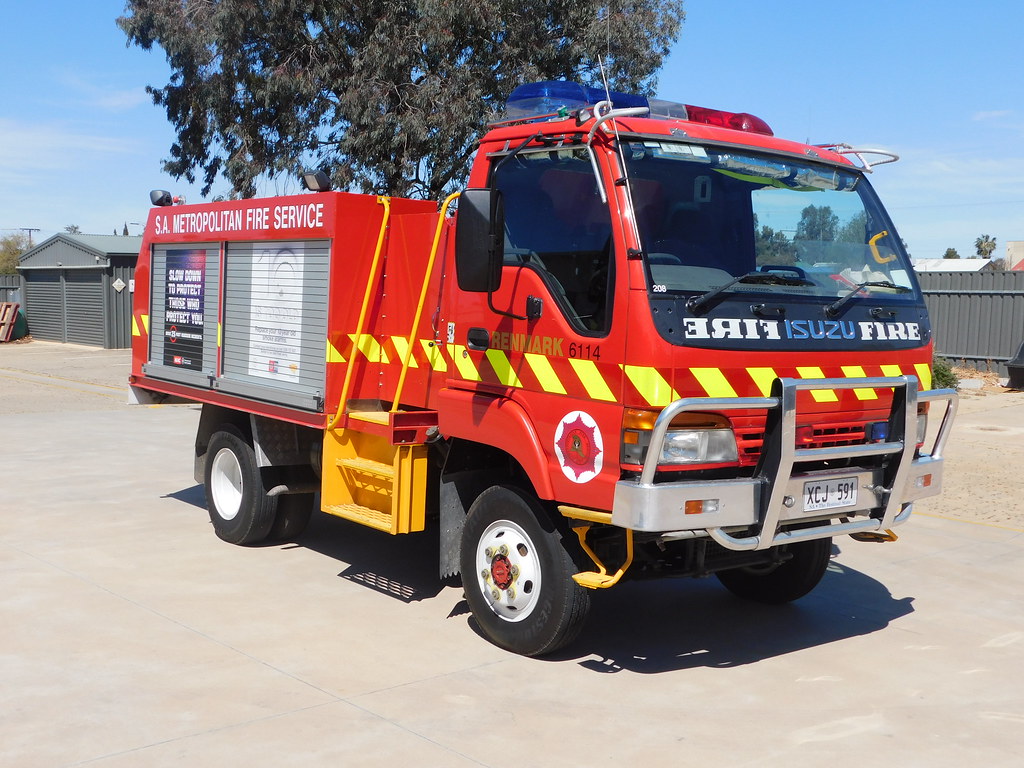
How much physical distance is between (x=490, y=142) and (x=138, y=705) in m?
3.30

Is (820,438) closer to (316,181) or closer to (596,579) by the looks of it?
(596,579)

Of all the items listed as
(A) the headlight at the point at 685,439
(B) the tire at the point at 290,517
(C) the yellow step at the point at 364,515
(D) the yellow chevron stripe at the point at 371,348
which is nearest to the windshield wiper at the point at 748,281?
(A) the headlight at the point at 685,439

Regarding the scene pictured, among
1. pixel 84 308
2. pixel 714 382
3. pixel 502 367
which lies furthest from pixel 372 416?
pixel 84 308

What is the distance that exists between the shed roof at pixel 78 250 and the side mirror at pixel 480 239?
27.9 meters

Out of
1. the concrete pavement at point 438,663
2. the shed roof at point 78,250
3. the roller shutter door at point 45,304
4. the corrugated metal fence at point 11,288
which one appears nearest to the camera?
the concrete pavement at point 438,663

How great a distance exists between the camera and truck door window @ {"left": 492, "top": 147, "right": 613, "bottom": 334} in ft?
16.5

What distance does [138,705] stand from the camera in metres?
4.74

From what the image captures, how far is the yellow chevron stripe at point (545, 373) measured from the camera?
5.16m

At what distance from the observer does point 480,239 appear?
5.18 m

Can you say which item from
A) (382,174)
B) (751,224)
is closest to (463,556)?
(751,224)

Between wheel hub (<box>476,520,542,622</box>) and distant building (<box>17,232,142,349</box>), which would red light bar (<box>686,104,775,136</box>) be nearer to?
wheel hub (<box>476,520,542,622</box>)

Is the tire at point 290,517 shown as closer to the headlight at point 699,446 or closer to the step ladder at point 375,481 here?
the step ladder at point 375,481

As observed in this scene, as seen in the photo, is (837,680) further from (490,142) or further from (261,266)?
(261,266)

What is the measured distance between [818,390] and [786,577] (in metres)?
1.86
